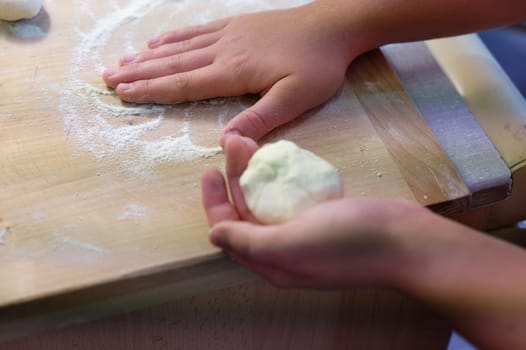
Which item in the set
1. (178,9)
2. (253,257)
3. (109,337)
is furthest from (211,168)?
(178,9)

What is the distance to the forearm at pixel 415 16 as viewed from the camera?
0.80 meters

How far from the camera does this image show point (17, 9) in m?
0.84

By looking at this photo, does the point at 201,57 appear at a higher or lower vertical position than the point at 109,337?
higher

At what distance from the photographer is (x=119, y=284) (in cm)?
60

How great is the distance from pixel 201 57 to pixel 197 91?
0.06m

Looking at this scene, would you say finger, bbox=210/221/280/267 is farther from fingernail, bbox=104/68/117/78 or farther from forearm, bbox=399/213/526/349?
fingernail, bbox=104/68/117/78

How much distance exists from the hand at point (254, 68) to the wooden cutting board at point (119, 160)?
0.06 ft

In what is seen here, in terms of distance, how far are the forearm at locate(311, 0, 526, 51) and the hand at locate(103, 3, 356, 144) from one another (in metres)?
0.03

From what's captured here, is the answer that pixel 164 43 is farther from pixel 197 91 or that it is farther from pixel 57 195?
pixel 57 195

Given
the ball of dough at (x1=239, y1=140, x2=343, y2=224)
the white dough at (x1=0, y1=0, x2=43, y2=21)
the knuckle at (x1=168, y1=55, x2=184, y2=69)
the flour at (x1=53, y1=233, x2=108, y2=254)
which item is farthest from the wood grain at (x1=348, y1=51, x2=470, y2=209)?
the white dough at (x1=0, y1=0, x2=43, y2=21)

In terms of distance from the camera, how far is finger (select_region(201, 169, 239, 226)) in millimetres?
623

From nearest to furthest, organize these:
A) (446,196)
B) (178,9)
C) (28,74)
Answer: (446,196), (28,74), (178,9)

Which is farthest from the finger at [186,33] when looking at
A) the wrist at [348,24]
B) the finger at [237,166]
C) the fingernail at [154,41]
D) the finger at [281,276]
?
the finger at [281,276]

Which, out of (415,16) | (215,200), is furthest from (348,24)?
(215,200)
